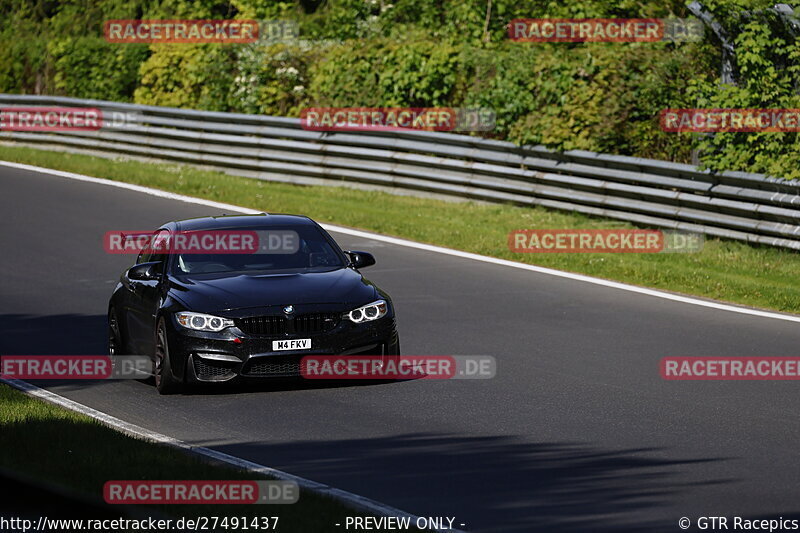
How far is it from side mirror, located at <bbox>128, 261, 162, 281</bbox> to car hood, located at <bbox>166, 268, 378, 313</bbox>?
0.33 m

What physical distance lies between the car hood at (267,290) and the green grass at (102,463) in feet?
5.99

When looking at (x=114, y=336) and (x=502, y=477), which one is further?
(x=114, y=336)

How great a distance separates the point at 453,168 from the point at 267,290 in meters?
11.9

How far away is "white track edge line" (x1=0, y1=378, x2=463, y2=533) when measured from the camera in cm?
806

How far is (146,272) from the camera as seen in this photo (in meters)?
13.0

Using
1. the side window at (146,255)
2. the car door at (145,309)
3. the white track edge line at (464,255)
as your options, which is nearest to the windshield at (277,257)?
the car door at (145,309)

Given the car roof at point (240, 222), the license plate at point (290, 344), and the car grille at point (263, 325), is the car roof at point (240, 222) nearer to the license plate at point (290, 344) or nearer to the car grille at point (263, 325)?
the car grille at point (263, 325)

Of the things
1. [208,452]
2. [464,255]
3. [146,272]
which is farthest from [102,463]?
[464,255]

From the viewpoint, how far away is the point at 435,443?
10.0 metres

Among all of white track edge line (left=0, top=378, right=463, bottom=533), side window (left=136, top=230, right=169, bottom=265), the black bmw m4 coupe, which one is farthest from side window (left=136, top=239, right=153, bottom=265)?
white track edge line (left=0, top=378, right=463, bottom=533)

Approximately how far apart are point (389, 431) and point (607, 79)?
42.8 feet

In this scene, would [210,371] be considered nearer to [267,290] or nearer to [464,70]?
[267,290]

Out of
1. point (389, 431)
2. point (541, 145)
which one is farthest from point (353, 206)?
point (389, 431)

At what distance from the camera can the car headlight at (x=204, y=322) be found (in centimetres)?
1195
